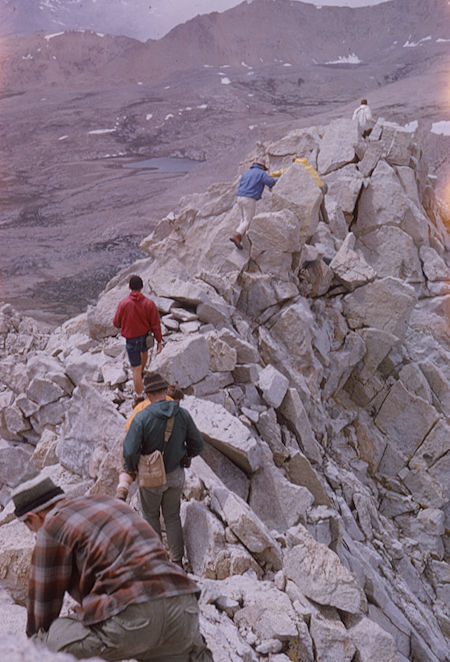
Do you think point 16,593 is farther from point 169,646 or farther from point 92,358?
point 92,358

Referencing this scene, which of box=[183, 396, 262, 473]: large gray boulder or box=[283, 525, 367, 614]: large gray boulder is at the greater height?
box=[183, 396, 262, 473]: large gray boulder

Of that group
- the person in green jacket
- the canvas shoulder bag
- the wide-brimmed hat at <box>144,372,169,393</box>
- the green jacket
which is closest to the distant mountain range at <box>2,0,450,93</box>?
the wide-brimmed hat at <box>144,372,169,393</box>

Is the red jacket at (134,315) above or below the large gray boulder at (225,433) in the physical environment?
above

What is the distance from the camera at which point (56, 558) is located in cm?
257

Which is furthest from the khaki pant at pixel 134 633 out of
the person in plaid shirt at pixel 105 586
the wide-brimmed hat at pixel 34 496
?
the wide-brimmed hat at pixel 34 496

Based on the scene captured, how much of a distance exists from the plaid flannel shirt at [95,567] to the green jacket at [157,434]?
160 cm

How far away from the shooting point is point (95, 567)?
8.46ft

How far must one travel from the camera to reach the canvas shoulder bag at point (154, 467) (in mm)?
4324

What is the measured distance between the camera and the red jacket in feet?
22.3

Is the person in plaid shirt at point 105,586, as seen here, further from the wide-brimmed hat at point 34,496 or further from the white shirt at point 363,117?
the white shirt at point 363,117

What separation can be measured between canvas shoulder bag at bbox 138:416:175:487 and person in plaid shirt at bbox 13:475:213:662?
5.25 ft

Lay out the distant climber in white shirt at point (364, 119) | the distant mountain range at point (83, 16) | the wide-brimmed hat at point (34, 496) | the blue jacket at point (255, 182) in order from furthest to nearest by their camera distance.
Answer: the distant mountain range at point (83, 16) → the distant climber in white shirt at point (364, 119) → the blue jacket at point (255, 182) → the wide-brimmed hat at point (34, 496)

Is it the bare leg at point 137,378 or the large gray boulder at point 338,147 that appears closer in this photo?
the bare leg at point 137,378

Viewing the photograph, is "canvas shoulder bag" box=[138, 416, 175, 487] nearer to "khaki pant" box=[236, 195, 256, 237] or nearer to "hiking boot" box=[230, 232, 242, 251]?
"hiking boot" box=[230, 232, 242, 251]
